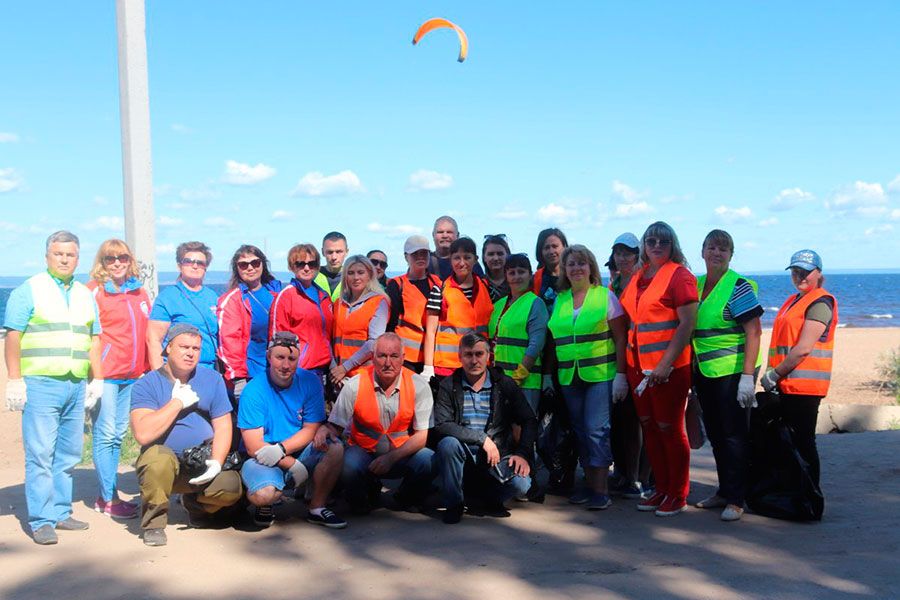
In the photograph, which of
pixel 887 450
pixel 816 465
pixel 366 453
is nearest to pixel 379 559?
pixel 366 453

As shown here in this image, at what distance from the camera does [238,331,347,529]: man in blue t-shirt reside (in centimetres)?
537

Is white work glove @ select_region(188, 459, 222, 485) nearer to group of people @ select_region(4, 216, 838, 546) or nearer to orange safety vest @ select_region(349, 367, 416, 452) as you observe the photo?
group of people @ select_region(4, 216, 838, 546)

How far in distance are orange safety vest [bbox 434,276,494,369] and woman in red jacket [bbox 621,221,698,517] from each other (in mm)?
1192

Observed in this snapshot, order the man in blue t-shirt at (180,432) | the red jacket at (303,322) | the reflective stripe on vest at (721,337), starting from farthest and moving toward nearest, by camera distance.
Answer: the red jacket at (303,322)
the reflective stripe on vest at (721,337)
the man in blue t-shirt at (180,432)

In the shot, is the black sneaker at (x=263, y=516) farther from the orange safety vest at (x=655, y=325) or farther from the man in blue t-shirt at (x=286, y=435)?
the orange safety vest at (x=655, y=325)

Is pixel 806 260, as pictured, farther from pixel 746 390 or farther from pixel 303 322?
pixel 303 322

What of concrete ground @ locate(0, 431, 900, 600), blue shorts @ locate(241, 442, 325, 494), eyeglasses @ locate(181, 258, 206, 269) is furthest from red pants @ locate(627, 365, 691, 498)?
eyeglasses @ locate(181, 258, 206, 269)

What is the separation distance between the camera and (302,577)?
4.44 m

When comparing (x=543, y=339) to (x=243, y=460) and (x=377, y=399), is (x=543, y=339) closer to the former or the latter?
(x=377, y=399)

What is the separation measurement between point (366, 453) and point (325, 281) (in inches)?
69.1

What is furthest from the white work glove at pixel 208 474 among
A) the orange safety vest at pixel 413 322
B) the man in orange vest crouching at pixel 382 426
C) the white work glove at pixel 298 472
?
the orange safety vest at pixel 413 322

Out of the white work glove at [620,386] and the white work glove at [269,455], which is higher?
the white work glove at [620,386]

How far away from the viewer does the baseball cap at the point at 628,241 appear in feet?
21.0

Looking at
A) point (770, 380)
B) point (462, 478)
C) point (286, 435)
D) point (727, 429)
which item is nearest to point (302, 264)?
point (286, 435)
